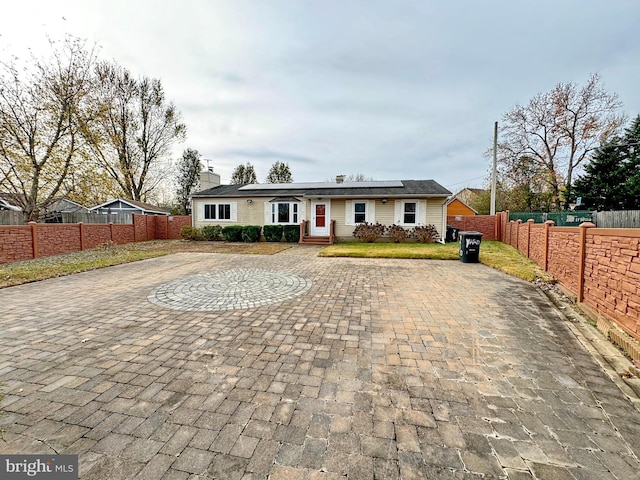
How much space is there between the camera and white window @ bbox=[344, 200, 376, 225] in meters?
15.3

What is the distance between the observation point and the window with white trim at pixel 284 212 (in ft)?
54.3

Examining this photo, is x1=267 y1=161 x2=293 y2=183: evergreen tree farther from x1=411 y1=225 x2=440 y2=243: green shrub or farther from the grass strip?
the grass strip

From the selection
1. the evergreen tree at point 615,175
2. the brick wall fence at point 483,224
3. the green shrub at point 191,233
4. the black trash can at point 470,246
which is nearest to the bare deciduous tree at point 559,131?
the evergreen tree at point 615,175

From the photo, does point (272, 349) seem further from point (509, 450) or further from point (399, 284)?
point (399, 284)

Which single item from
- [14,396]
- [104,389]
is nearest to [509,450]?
[104,389]

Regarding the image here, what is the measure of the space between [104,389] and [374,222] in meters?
14.0

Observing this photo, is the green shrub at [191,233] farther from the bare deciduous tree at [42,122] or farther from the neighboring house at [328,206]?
the bare deciduous tree at [42,122]

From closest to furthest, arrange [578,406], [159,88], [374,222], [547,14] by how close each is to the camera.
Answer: [578,406] < [547,14] < [374,222] < [159,88]

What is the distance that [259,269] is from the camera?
8.37 m

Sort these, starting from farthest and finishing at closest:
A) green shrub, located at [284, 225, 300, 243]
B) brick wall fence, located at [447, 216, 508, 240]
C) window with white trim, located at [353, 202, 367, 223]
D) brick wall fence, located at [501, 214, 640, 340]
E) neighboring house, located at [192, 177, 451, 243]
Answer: brick wall fence, located at [447, 216, 508, 240] → green shrub, located at [284, 225, 300, 243] → window with white trim, located at [353, 202, 367, 223] → neighboring house, located at [192, 177, 451, 243] → brick wall fence, located at [501, 214, 640, 340]

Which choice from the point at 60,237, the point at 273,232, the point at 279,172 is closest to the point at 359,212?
the point at 273,232

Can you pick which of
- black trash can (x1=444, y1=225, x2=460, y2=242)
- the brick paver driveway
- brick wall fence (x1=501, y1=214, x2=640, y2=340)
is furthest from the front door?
the brick paver driveway

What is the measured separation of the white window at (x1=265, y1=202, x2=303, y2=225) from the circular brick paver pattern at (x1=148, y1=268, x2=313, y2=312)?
913 cm

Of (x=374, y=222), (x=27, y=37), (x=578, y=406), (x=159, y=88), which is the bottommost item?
(x=578, y=406)
